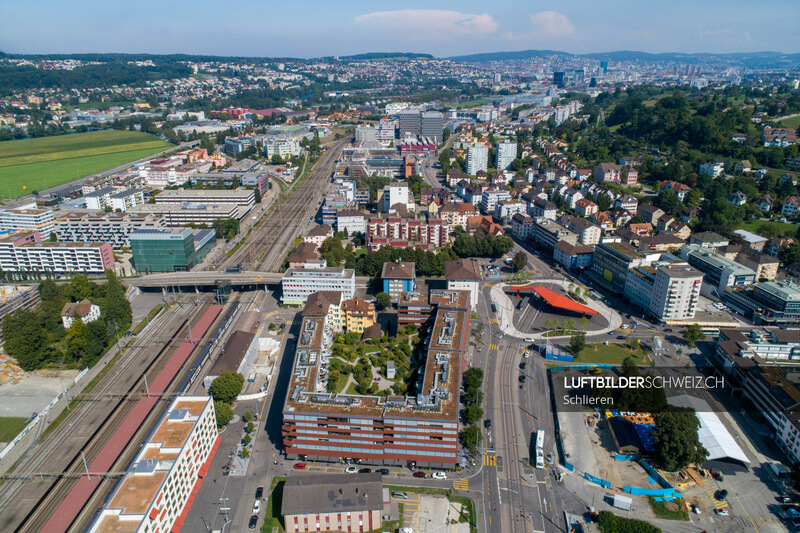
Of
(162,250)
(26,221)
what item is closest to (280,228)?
(162,250)

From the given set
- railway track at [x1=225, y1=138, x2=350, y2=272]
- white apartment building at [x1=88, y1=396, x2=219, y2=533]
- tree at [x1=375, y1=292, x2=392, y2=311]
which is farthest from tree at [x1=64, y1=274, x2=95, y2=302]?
tree at [x1=375, y1=292, x2=392, y2=311]

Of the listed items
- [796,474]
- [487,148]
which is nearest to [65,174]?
[487,148]

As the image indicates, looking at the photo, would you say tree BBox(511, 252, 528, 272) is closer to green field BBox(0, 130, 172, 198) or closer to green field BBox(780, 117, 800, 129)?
green field BBox(780, 117, 800, 129)

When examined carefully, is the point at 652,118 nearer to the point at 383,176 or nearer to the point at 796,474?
the point at 383,176

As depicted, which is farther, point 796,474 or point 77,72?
point 77,72

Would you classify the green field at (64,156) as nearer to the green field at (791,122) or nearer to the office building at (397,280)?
the office building at (397,280)

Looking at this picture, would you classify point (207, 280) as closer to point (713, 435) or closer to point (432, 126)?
point (713, 435)

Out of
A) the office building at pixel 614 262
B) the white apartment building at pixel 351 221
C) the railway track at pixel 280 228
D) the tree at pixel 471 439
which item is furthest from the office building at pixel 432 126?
the tree at pixel 471 439
